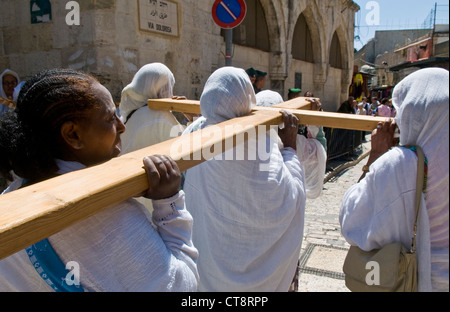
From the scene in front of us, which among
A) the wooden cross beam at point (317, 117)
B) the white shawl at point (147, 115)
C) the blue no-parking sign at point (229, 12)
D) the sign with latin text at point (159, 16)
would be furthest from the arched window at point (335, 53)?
the wooden cross beam at point (317, 117)

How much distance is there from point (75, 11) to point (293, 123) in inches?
154

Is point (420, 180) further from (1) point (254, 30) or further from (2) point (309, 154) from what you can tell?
(1) point (254, 30)

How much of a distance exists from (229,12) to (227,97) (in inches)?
129

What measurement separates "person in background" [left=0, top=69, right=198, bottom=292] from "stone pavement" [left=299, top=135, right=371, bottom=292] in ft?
7.86

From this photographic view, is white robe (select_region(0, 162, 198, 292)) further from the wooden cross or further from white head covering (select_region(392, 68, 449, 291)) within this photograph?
white head covering (select_region(392, 68, 449, 291))

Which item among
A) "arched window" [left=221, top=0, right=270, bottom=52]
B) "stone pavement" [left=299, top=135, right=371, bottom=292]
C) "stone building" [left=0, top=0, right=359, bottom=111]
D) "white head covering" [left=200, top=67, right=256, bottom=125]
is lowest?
"stone pavement" [left=299, top=135, right=371, bottom=292]

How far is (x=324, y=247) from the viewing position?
12.9 ft

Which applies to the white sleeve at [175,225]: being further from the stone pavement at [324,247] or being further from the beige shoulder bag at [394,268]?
the stone pavement at [324,247]

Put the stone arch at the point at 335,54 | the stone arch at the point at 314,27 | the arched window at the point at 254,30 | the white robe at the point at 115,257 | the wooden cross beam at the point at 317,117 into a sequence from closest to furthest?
the white robe at the point at 115,257
the wooden cross beam at the point at 317,117
the arched window at the point at 254,30
the stone arch at the point at 314,27
the stone arch at the point at 335,54

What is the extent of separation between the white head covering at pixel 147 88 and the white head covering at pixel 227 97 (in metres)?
0.90

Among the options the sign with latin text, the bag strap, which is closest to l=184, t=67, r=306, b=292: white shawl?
the bag strap

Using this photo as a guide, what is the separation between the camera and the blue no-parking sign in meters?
4.64

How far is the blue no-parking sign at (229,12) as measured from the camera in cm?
464

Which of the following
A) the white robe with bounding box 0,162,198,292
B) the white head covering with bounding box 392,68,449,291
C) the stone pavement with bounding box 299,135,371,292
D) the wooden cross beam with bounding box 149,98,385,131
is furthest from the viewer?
the stone pavement with bounding box 299,135,371,292
